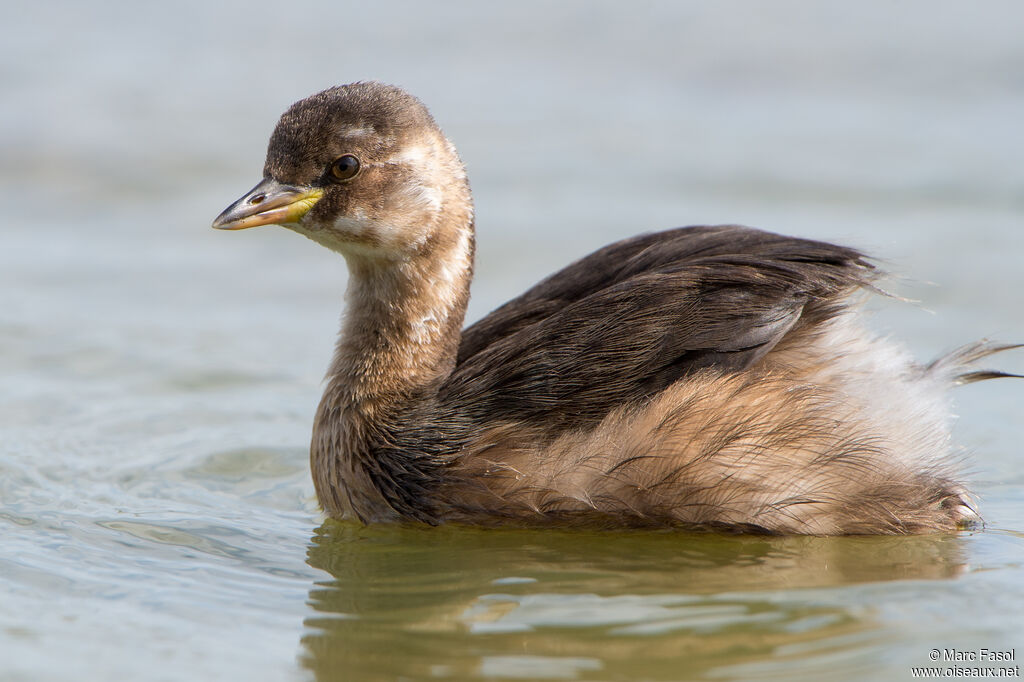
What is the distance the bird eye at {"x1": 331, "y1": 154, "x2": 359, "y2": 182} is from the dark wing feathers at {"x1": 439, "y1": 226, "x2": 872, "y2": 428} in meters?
0.99

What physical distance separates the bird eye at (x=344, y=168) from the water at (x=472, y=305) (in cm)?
140

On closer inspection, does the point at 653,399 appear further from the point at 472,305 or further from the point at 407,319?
the point at 472,305

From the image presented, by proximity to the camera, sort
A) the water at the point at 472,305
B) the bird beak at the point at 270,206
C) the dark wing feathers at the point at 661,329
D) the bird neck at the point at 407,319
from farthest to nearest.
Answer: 1. the bird neck at the point at 407,319
2. the bird beak at the point at 270,206
3. the dark wing feathers at the point at 661,329
4. the water at the point at 472,305

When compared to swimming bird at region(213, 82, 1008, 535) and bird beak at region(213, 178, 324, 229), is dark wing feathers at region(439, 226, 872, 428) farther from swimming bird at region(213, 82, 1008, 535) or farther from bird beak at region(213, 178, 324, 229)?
bird beak at region(213, 178, 324, 229)

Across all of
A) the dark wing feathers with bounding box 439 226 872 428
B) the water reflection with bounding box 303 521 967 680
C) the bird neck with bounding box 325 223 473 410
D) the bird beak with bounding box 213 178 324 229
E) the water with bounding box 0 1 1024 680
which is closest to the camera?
the water reflection with bounding box 303 521 967 680

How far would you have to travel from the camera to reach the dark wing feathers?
5285 mm

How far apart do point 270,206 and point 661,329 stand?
5.56 feet

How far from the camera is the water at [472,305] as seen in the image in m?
4.58

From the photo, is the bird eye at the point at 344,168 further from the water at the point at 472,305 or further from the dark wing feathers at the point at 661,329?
the water at the point at 472,305

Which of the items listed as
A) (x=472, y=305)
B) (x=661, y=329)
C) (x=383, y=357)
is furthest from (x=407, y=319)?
(x=472, y=305)

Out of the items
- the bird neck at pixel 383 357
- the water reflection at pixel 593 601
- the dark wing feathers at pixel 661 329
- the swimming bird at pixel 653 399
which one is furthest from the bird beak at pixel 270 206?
the water reflection at pixel 593 601

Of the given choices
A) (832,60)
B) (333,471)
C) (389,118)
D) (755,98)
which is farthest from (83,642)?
(832,60)

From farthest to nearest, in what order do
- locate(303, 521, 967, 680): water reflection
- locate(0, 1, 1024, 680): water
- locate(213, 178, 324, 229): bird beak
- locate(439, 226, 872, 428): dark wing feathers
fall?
locate(213, 178, 324, 229): bird beak, locate(439, 226, 872, 428): dark wing feathers, locate(0, 1, 1024, 680): water, locate(303, 521, 967, 680): water reflection

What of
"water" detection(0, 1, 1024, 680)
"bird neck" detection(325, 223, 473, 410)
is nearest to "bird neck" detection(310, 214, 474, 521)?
"bird neck" detection(325, 223, 473, 410)
